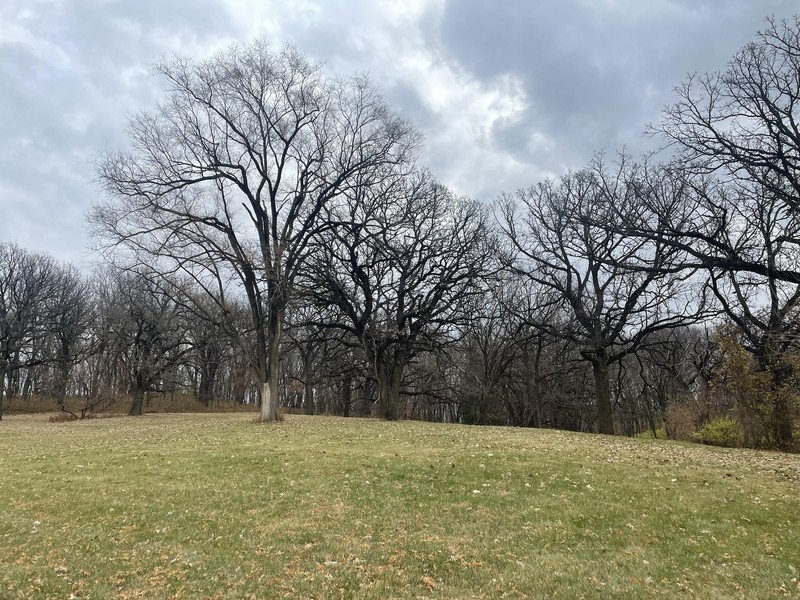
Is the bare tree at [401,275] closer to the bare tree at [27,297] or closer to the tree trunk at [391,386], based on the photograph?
the tree trunk at [391,386]

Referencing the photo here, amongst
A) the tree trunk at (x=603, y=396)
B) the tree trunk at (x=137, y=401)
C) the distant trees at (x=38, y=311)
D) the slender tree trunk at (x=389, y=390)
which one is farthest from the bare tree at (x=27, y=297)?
the tree trunk at (x=603, y=396)

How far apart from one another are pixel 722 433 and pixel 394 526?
17268 millimetres

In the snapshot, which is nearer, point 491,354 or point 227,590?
point 227,590

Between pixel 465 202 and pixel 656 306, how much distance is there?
11.2m

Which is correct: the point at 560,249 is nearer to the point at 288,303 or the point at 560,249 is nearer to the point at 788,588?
the point at 288,303

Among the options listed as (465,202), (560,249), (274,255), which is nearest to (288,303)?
(274,255)

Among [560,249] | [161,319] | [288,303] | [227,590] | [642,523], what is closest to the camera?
[227,590]

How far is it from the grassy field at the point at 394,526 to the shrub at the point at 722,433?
691 centimetres

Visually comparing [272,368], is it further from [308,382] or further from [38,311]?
[38,311]

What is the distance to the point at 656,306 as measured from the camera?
2366cm

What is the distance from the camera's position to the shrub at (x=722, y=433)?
17995 millimetres

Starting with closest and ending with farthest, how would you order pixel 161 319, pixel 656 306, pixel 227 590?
pixel 227 590 < pixel 656 306 < pixel 161 319

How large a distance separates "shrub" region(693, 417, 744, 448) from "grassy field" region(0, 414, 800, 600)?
691 cm

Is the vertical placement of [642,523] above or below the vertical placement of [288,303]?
below
